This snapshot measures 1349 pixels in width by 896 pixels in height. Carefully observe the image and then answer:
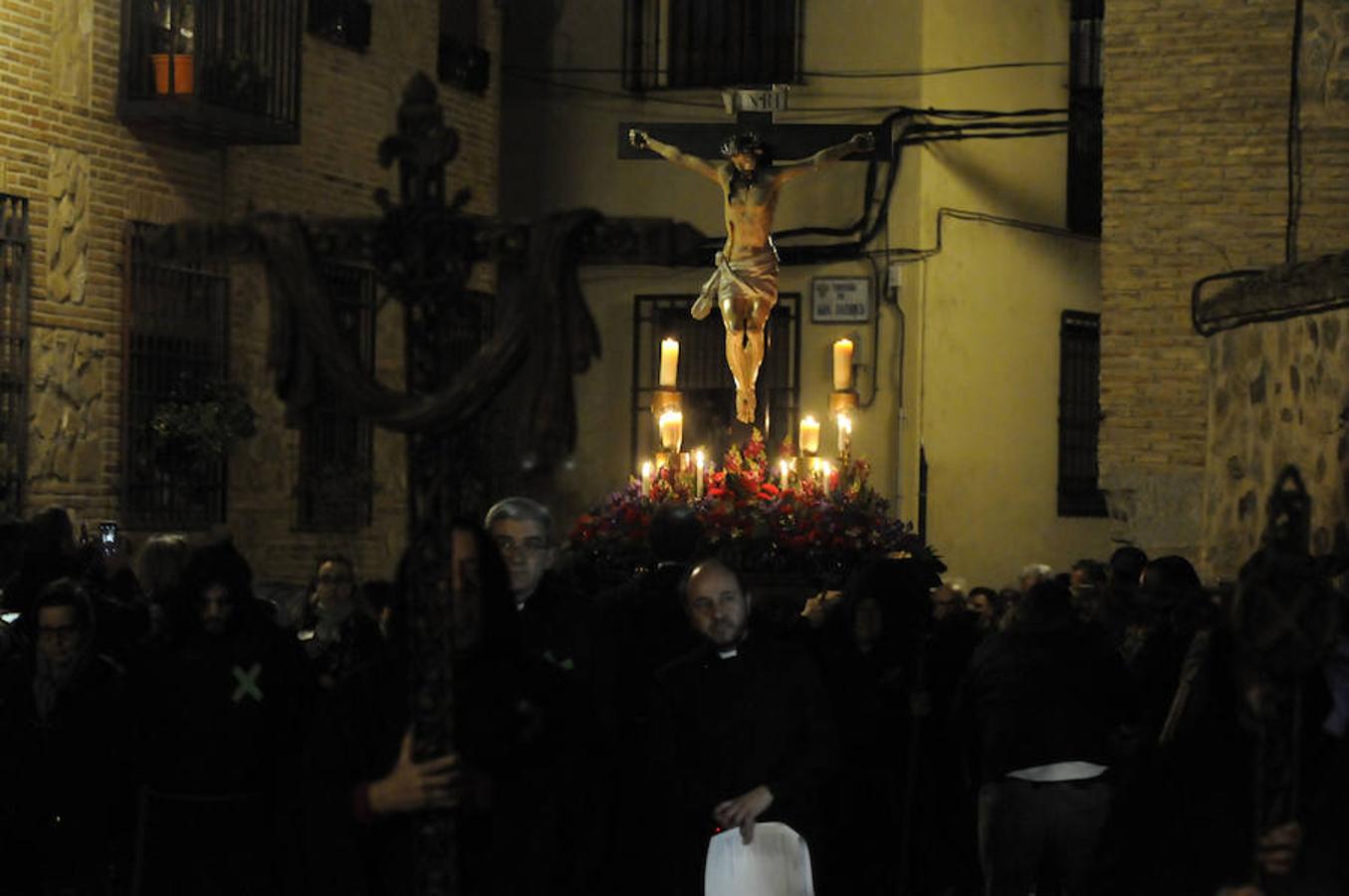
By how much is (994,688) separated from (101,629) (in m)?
3.24

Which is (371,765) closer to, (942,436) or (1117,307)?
(1117,307)

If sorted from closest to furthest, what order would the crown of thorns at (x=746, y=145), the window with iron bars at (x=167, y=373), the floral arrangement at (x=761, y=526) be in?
1. the floral arrangement at (x=761, y=526)
2. the window with iron bars at (x=167, y=373)
3. the crown of thorns at (x=746, y=145)

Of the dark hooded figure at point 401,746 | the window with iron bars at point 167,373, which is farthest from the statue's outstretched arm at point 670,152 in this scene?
the dark hooded figure at point 401,746

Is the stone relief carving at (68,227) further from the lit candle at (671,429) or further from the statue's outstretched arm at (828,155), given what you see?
the statue's outstretched arm at (828,155)

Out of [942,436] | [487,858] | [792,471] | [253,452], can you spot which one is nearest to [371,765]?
[487,858]

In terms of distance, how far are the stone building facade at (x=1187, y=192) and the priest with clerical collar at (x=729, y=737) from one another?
7.78m

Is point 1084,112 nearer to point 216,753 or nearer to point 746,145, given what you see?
point 746,145

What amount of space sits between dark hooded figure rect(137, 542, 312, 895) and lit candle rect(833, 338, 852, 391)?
1498 centimetres

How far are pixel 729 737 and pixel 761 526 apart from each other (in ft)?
23.2

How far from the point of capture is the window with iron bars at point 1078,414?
2569cm

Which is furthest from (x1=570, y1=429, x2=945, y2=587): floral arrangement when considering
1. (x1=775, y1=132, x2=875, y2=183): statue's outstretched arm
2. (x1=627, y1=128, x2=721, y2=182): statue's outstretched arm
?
(x1=627, y1=128, x2=721, y2=182): statue's outstretched arm

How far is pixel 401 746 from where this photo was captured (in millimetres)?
6016

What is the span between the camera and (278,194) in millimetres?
20516

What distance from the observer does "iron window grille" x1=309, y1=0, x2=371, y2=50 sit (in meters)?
20.9
